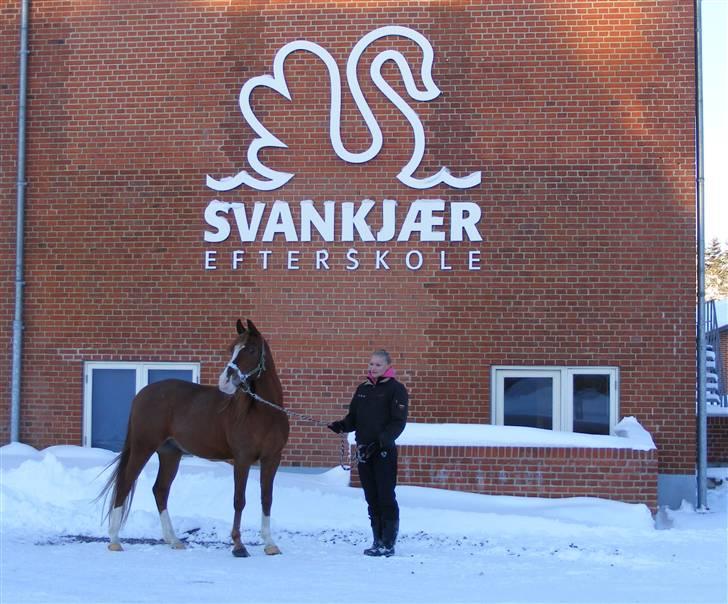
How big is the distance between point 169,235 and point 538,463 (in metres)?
6.02

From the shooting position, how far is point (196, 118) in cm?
1434

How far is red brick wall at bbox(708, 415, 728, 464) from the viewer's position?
1588cm

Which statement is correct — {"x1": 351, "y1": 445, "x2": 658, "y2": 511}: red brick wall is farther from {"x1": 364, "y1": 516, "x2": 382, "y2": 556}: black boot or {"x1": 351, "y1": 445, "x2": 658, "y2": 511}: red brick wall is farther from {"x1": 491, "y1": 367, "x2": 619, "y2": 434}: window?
{"x1": 364, "y1": 516, "x2": 382, "y2": 556}: black boot

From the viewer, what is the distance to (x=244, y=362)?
9.55 meters

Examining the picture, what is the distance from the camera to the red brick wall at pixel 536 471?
11.8 m

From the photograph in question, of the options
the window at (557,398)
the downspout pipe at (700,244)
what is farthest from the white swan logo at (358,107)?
the downspout pipe at (700,244)

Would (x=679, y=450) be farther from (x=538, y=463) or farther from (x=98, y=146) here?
(x=98, y=146)

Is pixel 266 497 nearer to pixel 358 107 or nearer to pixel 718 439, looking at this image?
pixel 358 107

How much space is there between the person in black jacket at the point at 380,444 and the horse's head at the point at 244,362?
2.95 ft

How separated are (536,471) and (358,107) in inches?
215

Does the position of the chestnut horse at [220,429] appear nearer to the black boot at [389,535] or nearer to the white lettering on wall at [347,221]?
the black boot at [389,535]

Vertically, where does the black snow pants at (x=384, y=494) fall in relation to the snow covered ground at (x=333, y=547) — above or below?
above

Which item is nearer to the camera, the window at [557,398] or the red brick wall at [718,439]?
the window at [557,398]

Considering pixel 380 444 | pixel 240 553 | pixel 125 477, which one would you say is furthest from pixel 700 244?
pixel 125 477
